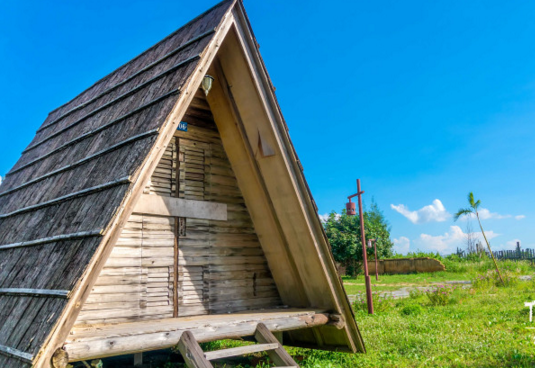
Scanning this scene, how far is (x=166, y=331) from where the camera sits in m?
4.77

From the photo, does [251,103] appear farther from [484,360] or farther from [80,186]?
[484,360]

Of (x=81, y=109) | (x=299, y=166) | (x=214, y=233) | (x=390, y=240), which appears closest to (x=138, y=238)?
(x=214, y=233)

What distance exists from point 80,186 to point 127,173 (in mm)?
1124

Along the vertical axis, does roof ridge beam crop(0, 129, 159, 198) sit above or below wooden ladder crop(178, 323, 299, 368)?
above

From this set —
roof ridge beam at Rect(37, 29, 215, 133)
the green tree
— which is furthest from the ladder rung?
the green tree

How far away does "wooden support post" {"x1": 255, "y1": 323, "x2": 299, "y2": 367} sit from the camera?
5.02 meters

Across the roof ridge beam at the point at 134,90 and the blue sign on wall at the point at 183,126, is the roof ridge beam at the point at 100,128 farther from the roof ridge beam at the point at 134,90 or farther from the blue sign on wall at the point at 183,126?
the blue sign on wall at the point at 183,126

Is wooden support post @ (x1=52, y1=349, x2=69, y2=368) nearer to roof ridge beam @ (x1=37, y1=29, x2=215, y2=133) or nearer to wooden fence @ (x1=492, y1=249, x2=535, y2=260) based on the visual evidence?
roof ridge beam @ (x1=37, y1=29, x2=215, y2=133)

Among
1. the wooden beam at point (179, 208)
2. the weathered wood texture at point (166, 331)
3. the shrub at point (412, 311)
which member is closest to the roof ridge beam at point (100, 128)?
the wooden beam at point (179, 208)

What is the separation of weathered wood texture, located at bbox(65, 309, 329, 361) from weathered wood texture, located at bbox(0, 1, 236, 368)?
0.59 m

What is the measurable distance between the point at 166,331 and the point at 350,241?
89.3ft

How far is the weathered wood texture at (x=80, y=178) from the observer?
392 centimetres

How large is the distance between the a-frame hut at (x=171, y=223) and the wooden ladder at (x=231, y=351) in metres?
0.03

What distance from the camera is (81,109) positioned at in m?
7.81
